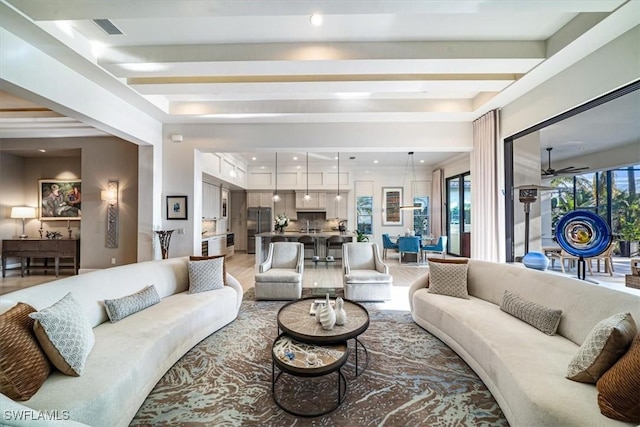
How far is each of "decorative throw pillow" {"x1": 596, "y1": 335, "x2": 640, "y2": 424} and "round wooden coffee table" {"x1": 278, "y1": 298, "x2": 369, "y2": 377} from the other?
1411mm

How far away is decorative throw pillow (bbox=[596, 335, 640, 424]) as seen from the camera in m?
1.24

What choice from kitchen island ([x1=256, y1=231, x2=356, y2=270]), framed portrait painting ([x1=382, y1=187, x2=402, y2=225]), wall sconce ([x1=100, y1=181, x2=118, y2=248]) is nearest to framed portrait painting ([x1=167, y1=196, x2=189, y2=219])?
wall sconce ([x1=100, y1=181, x2=118, y2=248])

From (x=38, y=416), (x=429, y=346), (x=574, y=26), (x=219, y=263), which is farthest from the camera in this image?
(x=219, y=263)

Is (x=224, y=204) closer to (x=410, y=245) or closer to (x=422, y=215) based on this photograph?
(x=410, y=245)

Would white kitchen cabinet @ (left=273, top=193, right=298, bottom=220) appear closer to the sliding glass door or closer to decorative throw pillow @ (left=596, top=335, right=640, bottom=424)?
the sliding glass door

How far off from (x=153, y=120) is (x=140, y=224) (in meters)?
1.90

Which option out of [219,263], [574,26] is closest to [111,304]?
[219,263]

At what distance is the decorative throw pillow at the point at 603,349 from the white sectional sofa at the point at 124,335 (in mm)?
2585

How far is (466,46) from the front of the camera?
2.90 meters

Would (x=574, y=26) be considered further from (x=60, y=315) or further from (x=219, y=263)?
(x=60, y=315)

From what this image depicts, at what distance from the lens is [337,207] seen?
29.4 ft

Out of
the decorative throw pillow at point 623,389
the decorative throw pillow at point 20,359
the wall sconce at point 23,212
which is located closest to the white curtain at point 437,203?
the decorative throw pillow at point 623,389

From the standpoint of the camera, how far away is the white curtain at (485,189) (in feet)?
13.7

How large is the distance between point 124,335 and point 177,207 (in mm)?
3254
